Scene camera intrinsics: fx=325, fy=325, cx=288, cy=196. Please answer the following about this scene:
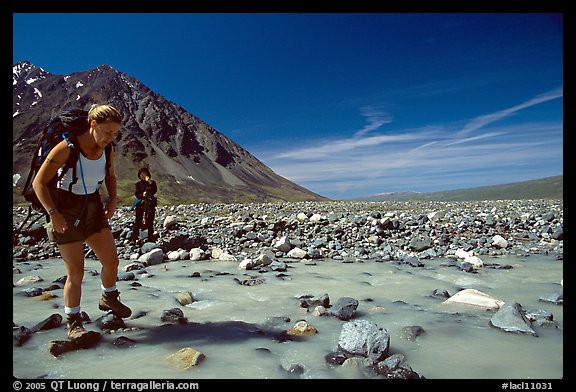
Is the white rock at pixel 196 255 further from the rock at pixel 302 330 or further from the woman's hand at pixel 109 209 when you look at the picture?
the rock at pixel 302 330

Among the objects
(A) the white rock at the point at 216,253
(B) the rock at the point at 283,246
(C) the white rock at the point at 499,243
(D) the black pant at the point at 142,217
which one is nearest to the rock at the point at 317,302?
(A) the white rock at the point at 216,253

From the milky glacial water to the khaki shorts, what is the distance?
3.86 feet

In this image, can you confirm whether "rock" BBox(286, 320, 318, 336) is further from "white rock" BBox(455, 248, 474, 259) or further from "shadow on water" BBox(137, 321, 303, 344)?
"white rock" BBox(455, 248, 474, 259)

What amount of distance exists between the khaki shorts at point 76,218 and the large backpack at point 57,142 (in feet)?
0.61

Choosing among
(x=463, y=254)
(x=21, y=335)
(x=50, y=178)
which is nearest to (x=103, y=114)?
(x=50, y=178)

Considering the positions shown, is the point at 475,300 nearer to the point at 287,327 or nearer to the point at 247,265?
the point at 287,327

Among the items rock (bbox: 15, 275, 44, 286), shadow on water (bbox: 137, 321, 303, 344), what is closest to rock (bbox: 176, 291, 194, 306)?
shadow on water (bbox: 137, 321, 303, 344)

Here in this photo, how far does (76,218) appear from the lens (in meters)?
3.72

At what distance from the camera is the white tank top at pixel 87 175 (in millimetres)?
3647

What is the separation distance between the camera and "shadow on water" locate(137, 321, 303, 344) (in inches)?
151

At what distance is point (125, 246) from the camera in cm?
1059
